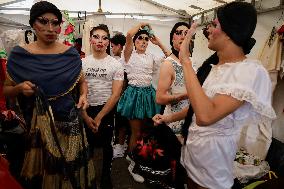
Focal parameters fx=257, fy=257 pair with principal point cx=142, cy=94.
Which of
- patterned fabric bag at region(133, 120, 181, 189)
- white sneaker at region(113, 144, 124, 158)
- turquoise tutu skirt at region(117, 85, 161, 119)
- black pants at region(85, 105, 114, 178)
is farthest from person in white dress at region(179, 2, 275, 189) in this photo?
white sneaker at region(113, 144, 124, 158)

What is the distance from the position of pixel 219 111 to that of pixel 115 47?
4.22m

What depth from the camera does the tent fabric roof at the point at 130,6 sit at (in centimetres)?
610

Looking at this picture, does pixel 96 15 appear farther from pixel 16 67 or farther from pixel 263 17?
pixel 16 67

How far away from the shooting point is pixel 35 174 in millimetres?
1974

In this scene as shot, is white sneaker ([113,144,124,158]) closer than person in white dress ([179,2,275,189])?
No

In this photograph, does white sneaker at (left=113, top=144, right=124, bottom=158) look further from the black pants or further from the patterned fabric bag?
the patterned fabric bag

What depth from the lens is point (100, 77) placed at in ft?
9.87

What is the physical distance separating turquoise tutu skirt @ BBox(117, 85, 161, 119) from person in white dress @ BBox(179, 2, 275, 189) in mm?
2296

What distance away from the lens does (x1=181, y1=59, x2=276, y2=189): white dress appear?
136 centimetres

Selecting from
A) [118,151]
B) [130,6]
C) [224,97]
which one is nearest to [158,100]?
[224,97]

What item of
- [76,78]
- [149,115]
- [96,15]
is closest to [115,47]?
[96,15]

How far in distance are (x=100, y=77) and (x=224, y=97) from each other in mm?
1916

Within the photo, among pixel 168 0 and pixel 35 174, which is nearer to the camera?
pixel 35 174

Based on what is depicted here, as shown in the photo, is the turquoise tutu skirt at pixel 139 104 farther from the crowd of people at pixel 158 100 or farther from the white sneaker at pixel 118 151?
the crowd of people at pixel 158 100
